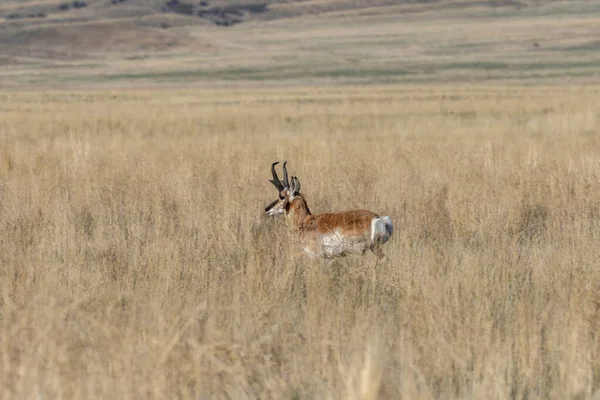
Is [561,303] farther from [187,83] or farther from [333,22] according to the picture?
[333,22]

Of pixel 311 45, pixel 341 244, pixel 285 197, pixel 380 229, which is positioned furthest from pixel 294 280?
pixel 311 45

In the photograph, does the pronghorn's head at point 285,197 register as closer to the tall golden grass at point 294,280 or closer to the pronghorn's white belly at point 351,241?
the tall golden grass at point 294,280

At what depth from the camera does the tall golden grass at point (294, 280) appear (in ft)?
14.9

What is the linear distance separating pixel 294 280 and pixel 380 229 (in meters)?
0.62

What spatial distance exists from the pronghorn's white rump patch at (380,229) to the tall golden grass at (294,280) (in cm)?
21

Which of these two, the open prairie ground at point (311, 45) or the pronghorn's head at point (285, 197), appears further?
the open prairie ground at point (311, 45)

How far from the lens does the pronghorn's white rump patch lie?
6711 millimetres

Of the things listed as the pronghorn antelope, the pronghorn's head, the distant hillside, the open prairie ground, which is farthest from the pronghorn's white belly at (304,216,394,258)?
the distant hillside

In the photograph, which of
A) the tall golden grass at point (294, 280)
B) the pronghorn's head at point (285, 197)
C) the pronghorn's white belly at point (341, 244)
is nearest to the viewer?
the tall golden grass at point (294, 280)

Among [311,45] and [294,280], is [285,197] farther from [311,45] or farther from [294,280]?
[311,45]

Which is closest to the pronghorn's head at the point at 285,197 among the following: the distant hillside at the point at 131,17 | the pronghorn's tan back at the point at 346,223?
the pronghorn's tan back at the point at 346,223

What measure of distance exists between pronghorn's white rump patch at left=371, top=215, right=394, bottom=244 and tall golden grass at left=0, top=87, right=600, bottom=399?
207 mm

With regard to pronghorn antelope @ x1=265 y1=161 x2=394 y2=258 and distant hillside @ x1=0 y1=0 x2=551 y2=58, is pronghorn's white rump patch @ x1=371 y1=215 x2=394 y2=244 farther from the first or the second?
distant hillside @ x1=0 y1=0 x2=551 y2=58

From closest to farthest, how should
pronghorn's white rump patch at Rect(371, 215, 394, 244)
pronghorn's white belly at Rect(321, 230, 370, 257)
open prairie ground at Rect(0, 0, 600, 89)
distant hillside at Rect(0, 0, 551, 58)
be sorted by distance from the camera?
1. pronghorn's white rump patch at Rect(371, 215, 394, 244)
2. pronghorn's white belly at Rect(321, 230, 370, 257)
3. open prairie ground at Rect(0, 0, 600, 89)
4. distant hillside at Rect(0, 0, 551, 58)
